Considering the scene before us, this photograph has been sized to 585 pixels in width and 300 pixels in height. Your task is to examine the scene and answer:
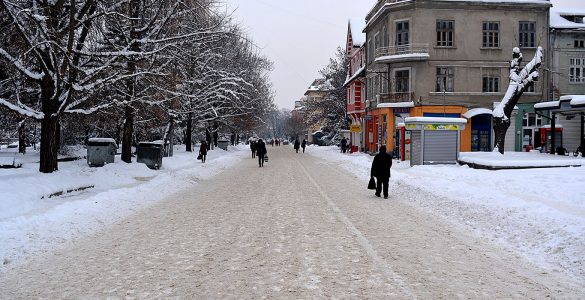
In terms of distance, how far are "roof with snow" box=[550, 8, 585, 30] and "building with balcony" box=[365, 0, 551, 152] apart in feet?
5.31

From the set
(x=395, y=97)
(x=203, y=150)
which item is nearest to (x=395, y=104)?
(x=395, y=97)

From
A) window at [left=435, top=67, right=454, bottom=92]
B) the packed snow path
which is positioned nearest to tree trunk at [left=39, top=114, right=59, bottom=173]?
the packed snow path

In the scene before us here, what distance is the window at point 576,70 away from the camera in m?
36.8

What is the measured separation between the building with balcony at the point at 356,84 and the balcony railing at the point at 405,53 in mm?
8992

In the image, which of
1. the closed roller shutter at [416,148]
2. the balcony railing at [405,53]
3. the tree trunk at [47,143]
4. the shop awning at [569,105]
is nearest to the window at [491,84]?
the balcony railing at [405,53]

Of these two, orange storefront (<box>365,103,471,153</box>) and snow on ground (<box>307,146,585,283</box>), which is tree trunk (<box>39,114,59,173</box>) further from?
orange storefront (<box>365,103,471,153</box>)

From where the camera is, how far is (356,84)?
50.3 m

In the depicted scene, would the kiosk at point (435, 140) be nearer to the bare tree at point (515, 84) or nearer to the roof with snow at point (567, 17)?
the bare tree at point (515, 84)

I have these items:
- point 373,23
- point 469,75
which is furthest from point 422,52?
point 373,23

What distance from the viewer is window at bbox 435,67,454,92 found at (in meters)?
36.0

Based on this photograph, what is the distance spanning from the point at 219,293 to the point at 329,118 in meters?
59.2

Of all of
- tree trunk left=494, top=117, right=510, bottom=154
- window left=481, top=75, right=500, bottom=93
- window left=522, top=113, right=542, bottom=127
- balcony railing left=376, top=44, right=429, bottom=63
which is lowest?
tree trunk left=494, top=117, right=510, bottom=154

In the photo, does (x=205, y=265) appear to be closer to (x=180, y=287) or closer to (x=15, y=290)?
(x=180, y=287)

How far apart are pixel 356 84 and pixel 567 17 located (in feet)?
64.2
